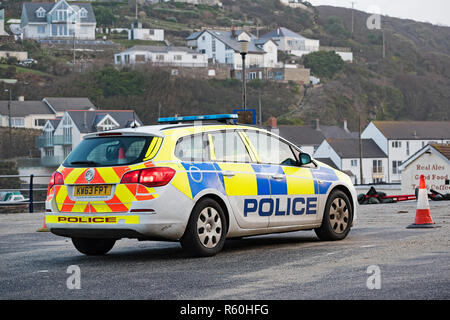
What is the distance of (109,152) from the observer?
33.4 ft

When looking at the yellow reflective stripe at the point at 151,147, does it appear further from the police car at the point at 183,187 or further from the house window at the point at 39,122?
the house window at the point at 39,122

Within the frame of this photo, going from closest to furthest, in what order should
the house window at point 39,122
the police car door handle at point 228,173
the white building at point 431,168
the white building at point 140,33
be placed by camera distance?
1. the police car door handle at point 228,173
2. the white building at point 431,168
3. the house window at point 39,122
4. the white building at point 140,33

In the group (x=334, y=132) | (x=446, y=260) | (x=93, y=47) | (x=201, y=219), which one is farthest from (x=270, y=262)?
(x=93, y=47)

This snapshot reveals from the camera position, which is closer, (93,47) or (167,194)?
(167,194)

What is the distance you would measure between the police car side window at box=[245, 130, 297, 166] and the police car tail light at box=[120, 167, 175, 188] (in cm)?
188

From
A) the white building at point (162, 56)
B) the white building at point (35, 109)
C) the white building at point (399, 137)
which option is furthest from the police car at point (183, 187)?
the white building at point (162, 56)

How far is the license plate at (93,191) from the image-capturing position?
9891 millimetres

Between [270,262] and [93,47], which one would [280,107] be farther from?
[270,262]

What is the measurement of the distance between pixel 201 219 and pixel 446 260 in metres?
2.79

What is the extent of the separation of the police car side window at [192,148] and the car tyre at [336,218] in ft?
7.42

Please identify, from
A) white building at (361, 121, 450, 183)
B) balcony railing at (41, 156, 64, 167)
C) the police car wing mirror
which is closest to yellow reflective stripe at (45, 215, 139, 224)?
the police car wing mirror

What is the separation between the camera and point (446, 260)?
9195 mm
